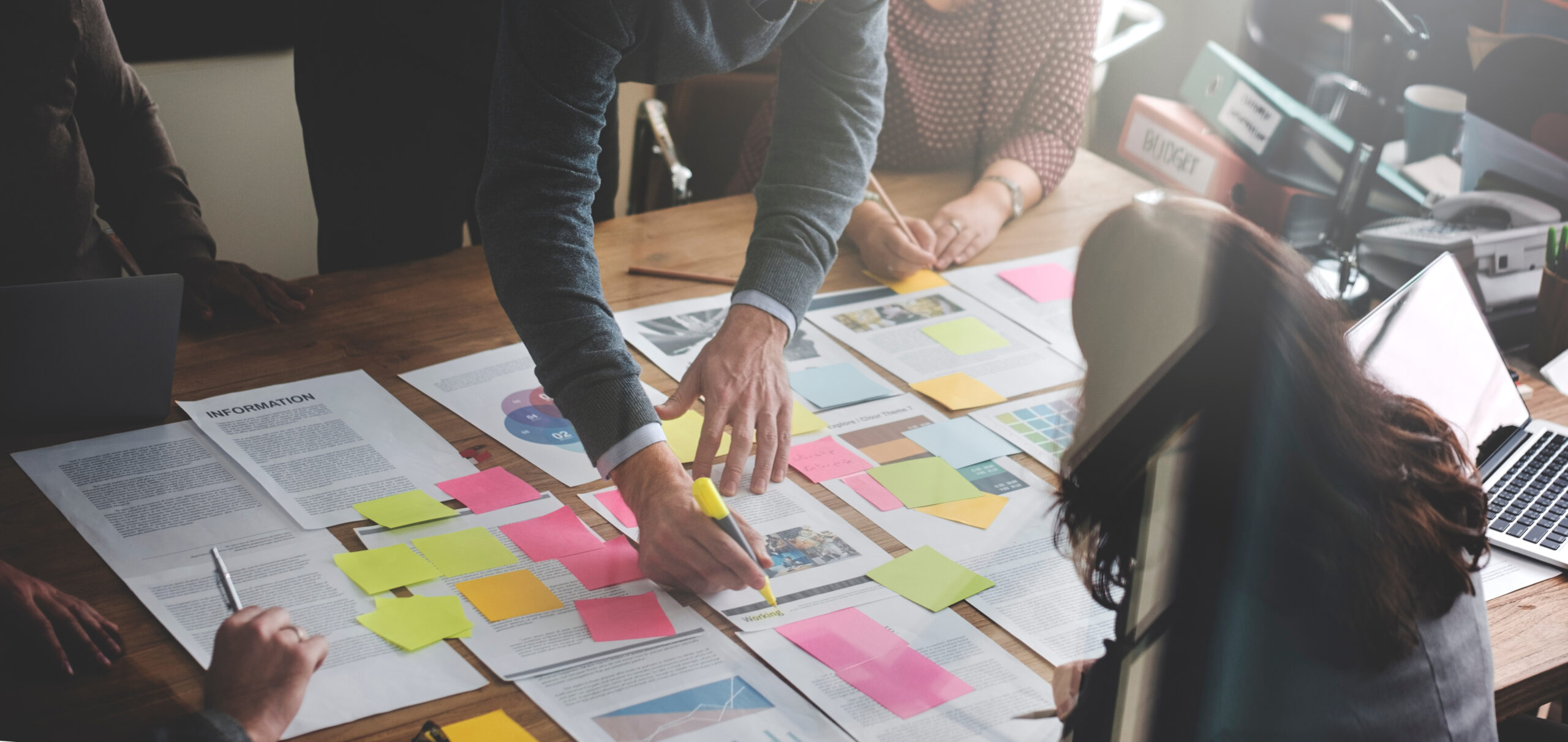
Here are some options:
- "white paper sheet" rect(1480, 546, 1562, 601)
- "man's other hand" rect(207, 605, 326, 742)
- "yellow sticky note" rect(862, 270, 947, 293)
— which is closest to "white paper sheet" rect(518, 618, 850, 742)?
"man's other hand" rect(207, 605, 326, 742)

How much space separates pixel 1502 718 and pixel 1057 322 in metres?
0.63

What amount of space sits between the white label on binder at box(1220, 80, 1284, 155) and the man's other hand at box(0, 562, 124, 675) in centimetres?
146

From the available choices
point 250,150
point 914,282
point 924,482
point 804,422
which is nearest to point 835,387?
point 804,422

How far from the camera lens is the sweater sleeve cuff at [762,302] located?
1.00 m

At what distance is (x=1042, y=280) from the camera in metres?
1.42

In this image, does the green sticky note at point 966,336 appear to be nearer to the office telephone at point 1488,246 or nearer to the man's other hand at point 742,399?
the man's other hand at point 742,399

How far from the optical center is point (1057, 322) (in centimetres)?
133

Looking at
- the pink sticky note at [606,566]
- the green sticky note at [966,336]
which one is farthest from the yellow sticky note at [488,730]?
the green sticky note at [966,336]

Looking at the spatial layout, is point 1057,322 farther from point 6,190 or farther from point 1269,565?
point 6,190

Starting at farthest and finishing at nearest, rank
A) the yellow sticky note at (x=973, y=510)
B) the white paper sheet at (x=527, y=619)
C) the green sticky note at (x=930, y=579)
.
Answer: the yellow sticky note at (x=973, y=510) → the green sticky note at (x=930, y=579) → the white paper sheet at (x=527, y=619)

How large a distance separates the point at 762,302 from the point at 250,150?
42.9 inches

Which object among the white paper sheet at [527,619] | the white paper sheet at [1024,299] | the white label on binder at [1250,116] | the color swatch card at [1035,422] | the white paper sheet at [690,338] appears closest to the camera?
the white paper sheet at [527,619]

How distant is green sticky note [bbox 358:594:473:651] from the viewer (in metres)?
0.75

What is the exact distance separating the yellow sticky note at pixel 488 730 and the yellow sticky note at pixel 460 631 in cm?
8
